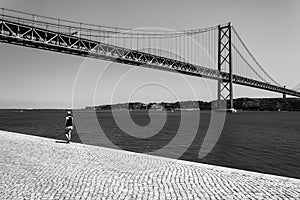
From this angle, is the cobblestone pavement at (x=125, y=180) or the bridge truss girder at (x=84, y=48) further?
the bridge truss girder at (x=84, y=48)

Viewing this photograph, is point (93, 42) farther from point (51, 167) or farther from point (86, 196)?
point (86, 196)

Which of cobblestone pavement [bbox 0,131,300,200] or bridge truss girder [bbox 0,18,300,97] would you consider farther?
bridge truss girder [bbox 0,18,300,97]

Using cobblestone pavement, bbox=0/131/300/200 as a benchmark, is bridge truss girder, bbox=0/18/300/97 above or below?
above

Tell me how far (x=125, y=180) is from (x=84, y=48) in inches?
1233

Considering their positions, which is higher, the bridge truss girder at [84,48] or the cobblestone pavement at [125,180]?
the bridge truss girder at [84,48]

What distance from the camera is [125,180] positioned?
670 centimetres

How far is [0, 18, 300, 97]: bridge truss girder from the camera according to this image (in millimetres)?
29562

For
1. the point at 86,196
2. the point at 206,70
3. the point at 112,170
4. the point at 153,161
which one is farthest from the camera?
the point at 206,70

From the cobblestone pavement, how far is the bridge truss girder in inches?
916

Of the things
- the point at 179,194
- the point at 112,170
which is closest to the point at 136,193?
the point at 179,194

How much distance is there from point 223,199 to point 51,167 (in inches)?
185

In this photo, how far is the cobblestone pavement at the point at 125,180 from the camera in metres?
5.66

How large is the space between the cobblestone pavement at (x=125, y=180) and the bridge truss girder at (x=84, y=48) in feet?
76.3

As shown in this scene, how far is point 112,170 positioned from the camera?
25.5 feet
